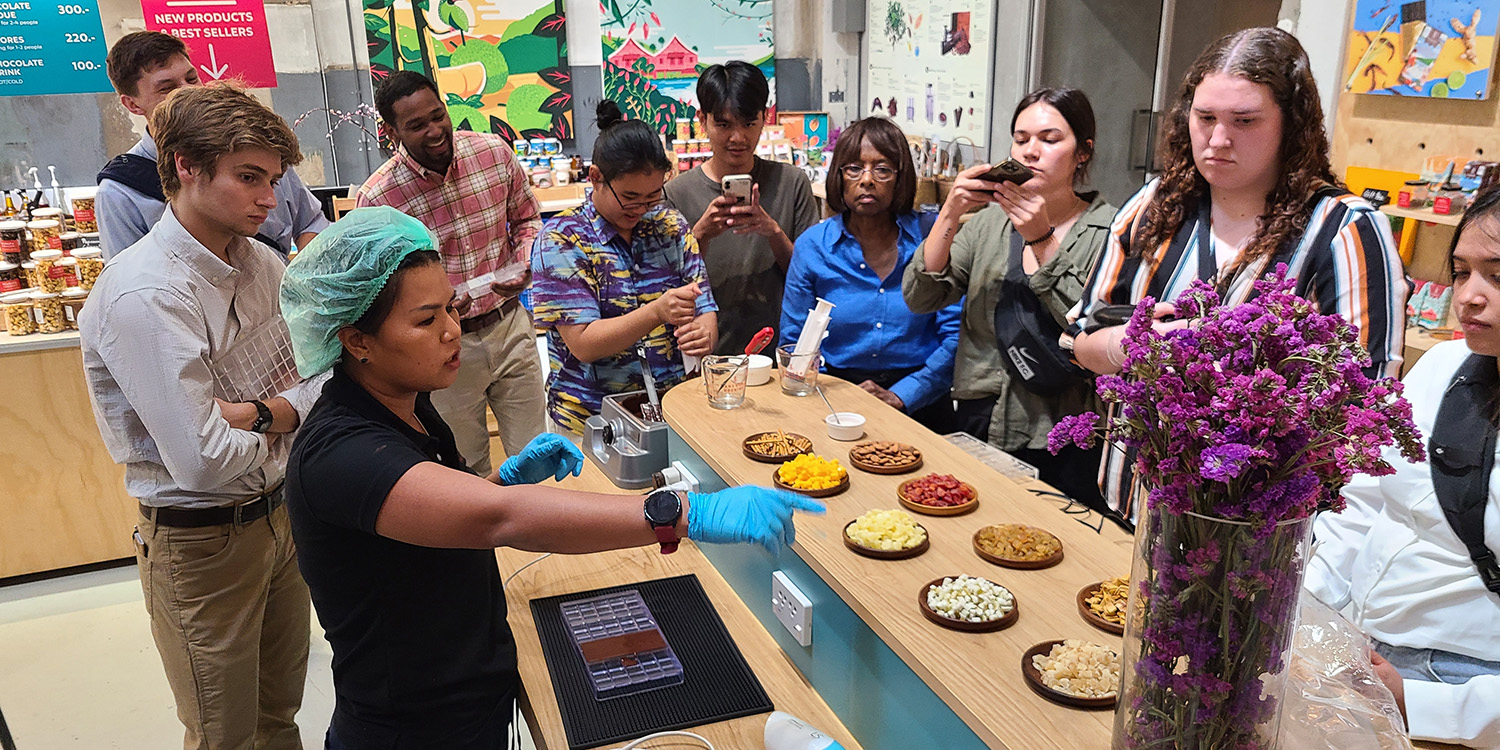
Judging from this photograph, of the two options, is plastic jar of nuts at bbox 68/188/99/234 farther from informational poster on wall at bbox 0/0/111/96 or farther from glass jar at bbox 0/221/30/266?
informational poster on wall at bbox 0/0/111/96

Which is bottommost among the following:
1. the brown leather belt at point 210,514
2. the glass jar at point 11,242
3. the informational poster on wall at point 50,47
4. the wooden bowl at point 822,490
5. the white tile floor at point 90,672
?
the white tile floor at point 90,672

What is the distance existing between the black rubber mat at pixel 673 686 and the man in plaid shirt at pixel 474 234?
4.91 ft

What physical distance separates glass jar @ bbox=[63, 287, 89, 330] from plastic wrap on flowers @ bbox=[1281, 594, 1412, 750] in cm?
403

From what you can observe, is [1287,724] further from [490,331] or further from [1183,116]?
[490,331]

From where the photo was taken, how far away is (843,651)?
1.62 metres

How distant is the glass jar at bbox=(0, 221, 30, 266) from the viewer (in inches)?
146

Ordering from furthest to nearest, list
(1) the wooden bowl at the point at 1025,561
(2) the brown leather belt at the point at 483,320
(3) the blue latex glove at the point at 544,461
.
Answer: (2) the brown leather belt at the point at 483,320 < (3) the blue latex glove at the point at 544,461 < (1) the wooden bowl at the point at 1025,561

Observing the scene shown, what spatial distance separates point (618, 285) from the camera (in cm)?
261

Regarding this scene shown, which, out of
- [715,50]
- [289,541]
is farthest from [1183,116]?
[715,50]

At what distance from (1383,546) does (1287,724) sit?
534mm

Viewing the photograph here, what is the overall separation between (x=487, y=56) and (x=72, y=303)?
359 centimetres

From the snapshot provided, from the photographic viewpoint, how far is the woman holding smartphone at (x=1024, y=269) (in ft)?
8.07

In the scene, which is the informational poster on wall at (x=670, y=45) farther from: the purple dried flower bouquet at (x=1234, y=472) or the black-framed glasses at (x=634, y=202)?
the purple dried flower bouquet at (x=1234, y=472)

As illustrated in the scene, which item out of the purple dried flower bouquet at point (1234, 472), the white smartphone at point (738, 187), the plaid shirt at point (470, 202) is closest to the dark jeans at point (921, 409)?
the white smartphone at point (738, 187)
